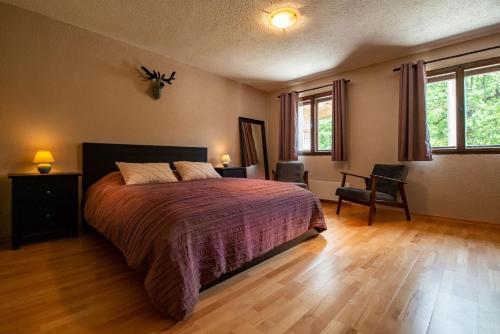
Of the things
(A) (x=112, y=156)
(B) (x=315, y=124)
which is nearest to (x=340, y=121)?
(B) (x=315, y=124)

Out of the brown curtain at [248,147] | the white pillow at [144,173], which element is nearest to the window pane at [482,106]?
the brown curtain at [248,147]

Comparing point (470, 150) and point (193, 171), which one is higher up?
point (470, 150)

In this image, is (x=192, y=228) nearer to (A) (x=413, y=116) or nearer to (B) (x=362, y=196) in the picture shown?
(B) (x=362, y=196)

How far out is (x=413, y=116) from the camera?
3342 millimetres

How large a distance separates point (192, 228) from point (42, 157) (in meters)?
2.13

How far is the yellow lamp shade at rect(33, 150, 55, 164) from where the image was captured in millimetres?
2393

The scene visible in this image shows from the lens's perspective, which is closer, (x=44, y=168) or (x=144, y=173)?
(x=44, y=168)

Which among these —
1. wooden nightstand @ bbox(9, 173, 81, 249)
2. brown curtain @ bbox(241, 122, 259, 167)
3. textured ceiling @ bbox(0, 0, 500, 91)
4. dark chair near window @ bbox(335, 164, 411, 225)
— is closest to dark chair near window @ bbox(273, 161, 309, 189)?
brown curtain @ bbox(241, 122, 259, 167)

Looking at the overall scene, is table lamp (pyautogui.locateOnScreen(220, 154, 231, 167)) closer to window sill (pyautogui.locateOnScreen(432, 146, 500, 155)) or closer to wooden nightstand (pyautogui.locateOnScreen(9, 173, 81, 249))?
wooden nightstand (pyautogui.locateOnScreen(9, 173, 81, 249))

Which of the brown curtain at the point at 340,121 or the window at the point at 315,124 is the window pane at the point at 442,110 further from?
the window at the point at 315,124

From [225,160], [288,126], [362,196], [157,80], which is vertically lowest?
[362,196]

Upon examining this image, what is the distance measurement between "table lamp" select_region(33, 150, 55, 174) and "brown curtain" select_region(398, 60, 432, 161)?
4.51 meters

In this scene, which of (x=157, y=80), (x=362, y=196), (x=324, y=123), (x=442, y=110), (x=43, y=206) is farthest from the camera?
(x=324, y=123)

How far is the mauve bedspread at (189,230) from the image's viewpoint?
4.13 ft
